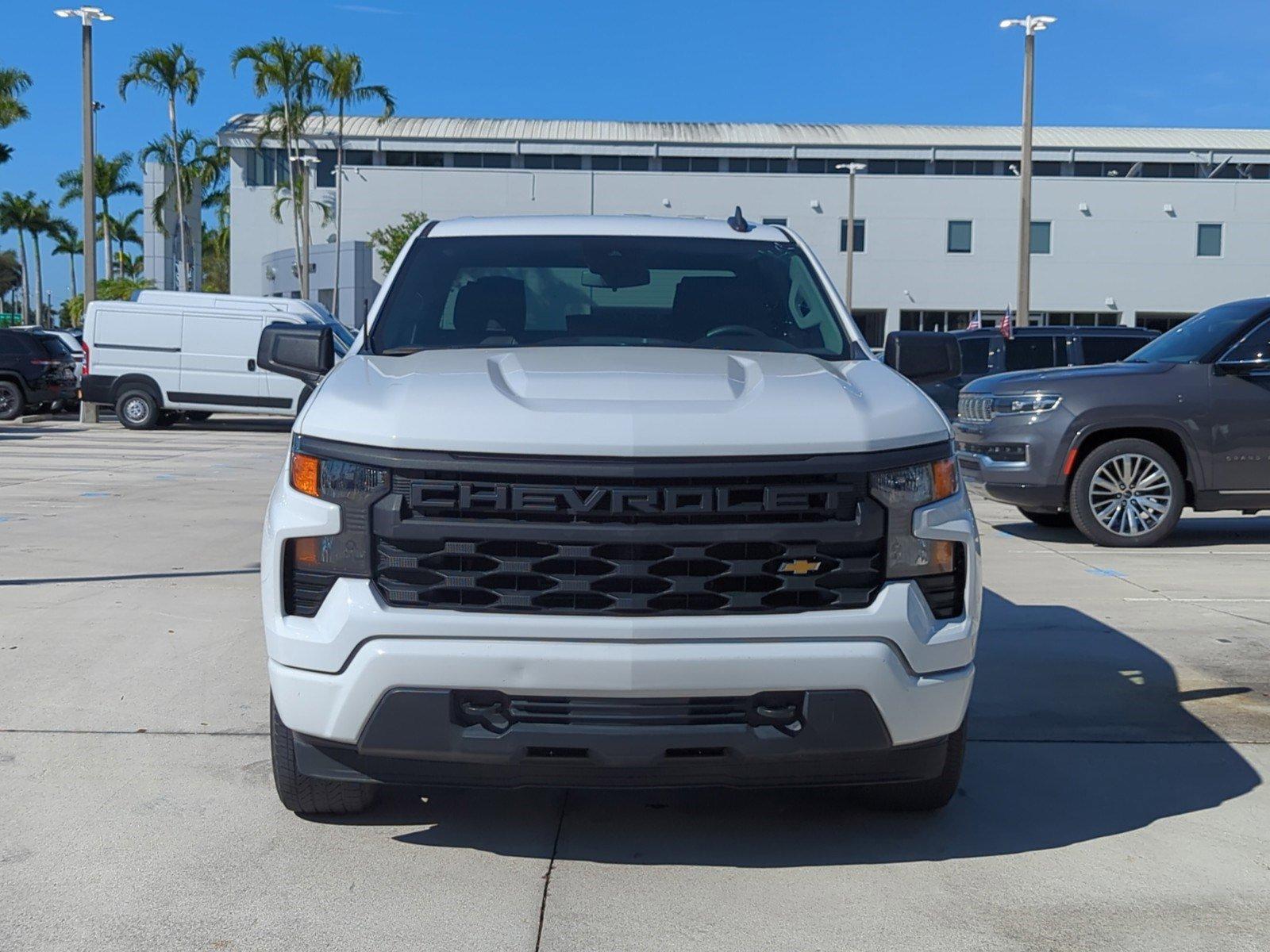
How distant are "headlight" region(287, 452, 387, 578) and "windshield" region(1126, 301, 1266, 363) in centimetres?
804

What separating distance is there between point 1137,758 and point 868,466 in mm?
1996

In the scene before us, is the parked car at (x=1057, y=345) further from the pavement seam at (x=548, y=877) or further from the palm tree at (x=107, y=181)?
the palm tree at (x=107, y=181)

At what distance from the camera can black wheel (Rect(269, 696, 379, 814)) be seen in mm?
3850

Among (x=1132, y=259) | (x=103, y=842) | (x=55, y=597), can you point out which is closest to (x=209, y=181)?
(x=1132, y=259)

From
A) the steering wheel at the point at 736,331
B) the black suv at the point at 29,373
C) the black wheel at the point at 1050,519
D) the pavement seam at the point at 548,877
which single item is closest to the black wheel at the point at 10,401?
the black suv at the point at 29,373

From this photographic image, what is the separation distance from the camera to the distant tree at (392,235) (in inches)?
2083

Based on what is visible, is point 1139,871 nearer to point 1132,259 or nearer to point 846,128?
point 1132,259

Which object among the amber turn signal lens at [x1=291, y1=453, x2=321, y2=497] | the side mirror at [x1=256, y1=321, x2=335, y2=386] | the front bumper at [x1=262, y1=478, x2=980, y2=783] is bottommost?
the front bumper at [x1=262, y1=478, x2=980, y2=783]

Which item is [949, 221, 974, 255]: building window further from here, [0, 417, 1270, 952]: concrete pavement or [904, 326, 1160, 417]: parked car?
[0, 417, 1270, 952]: concrete pavement

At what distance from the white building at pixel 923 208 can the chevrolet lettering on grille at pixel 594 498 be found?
49.7 metres

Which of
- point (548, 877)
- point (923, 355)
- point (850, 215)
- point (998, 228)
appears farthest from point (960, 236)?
point (548, 877)

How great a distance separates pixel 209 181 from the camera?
62844 millimetres

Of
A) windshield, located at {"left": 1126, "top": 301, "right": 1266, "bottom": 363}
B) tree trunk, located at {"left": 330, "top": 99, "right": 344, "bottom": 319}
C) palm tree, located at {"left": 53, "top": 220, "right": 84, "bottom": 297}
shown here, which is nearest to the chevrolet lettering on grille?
windshield, located at {"left": 1126, "top": 301, "right": 1266, "bottom": 363}

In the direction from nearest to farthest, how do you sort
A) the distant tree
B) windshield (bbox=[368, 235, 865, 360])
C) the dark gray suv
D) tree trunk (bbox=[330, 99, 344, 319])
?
windshield (bbox=[368, 235, 865, 360]), the dark gray suv, tree trunk (bbox=[330, 99, 344, 319]), the distant tree
